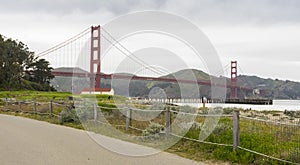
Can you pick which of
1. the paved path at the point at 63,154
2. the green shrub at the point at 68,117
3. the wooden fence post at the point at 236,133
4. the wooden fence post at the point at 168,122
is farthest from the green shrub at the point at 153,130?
the green shrub at the point at 68,117

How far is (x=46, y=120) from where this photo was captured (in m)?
18.0

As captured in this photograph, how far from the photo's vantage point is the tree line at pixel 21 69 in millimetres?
62875

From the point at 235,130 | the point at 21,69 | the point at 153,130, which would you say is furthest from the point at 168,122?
the point at 21,69

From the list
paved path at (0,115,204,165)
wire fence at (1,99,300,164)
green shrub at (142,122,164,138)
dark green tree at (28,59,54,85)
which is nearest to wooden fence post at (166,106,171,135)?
wire fence at (1,99,300,164)

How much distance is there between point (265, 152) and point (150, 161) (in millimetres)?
2327

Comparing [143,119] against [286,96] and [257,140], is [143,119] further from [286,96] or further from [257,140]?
[286,96]

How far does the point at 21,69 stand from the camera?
67125mm

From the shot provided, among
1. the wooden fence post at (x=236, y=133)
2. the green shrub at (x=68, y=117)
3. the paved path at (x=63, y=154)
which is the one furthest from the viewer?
the green shrub at (x=68, y=117)

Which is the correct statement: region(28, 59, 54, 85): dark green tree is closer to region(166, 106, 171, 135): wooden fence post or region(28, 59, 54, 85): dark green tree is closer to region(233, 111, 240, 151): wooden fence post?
region(166, 106, 171, 135): wooden fence post

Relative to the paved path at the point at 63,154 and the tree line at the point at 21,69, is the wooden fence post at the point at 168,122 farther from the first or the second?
the tree line at the point at 21,69

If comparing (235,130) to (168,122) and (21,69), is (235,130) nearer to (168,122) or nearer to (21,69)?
(168,122)

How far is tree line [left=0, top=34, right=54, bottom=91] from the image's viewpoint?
62875mm

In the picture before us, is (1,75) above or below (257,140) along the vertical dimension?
above

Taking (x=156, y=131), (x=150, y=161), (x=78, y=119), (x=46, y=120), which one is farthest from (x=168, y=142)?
(x=46, y=120)
